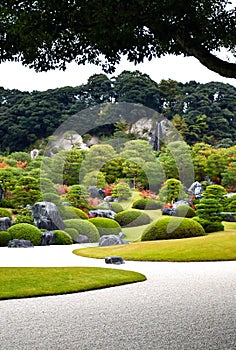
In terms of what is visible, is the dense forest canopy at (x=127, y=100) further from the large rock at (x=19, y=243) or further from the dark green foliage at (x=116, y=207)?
the large rock at (x=19, y=243)

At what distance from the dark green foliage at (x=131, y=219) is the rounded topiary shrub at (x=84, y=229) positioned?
220cm

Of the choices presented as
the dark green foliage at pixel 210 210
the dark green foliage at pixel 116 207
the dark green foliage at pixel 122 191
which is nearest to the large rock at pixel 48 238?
the dark green foliage at pixel 210 210

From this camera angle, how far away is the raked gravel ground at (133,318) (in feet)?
11.1

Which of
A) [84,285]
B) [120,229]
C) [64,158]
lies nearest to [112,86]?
[64,158]

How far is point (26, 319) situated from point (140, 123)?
1112 inches

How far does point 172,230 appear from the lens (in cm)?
1262

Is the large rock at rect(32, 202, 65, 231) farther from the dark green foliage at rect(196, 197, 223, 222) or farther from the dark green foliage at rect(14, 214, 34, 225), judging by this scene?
the dark green foliage at rect(196, 197, 223, 222)

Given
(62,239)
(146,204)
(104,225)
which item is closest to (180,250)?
(62,239)

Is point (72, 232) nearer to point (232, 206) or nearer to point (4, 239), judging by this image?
point (4, 239)

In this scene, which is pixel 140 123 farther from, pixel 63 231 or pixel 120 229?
pixel 63 231

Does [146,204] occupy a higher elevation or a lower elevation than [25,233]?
higher

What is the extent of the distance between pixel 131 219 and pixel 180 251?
24.1ft

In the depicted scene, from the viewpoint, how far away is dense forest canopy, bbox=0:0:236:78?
3.88 m

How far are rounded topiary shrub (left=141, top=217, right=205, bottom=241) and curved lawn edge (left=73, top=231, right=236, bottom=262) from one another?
147 centimetres
